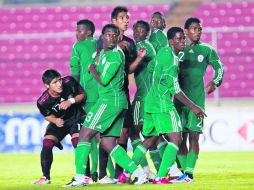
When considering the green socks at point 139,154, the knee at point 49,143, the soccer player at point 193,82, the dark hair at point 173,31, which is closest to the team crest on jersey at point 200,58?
the soccer player at point 193,82

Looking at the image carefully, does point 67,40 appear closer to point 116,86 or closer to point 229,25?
point 229,25

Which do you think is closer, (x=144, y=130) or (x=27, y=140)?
(x=144, y=130)

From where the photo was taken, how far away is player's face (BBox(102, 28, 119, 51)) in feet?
34.9

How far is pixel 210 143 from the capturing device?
61.5 feet

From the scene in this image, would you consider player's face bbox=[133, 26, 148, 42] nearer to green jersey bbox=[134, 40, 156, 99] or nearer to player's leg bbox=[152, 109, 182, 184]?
green jersey bbox=[134, 40, 156, 99]

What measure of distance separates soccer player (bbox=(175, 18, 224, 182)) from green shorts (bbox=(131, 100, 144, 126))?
0.50 m

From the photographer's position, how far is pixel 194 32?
38.0 feet

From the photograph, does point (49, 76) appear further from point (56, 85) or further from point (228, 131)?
point (228, 131)

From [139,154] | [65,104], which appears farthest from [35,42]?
[139,154]

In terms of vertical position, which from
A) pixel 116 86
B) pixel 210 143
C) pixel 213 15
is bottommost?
pixel 210 143

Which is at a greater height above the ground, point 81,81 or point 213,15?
point 213,15

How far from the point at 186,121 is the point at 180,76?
0.60 metres

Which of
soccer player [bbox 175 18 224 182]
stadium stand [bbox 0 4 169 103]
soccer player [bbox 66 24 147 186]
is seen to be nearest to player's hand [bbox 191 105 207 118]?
soccer player [bbox 175 18 224 182]

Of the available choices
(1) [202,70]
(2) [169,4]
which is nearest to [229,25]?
(2) [169,4]
